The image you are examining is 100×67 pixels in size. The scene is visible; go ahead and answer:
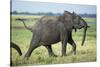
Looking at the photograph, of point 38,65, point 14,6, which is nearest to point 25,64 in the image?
point 38,65

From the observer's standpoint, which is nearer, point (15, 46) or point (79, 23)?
point (15, 46)

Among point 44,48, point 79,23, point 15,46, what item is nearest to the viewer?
point 15,46

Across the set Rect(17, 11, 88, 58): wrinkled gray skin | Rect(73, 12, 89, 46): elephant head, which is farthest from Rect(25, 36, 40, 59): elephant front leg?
Rect(73, 12, 89, 46): elephant head

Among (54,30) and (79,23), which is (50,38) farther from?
(79,23)

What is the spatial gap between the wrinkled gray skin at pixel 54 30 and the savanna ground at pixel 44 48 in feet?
0.17

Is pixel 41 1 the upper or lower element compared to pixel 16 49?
upper

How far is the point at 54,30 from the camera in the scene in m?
2.39

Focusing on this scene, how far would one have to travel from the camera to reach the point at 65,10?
7.99ft

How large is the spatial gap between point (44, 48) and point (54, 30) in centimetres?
27

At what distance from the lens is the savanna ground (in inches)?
87.0

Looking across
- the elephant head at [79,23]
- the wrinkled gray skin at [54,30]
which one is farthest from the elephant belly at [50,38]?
the elephant head at [79,23]

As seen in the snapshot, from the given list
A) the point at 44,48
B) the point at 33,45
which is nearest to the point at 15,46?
the point at 33,45
